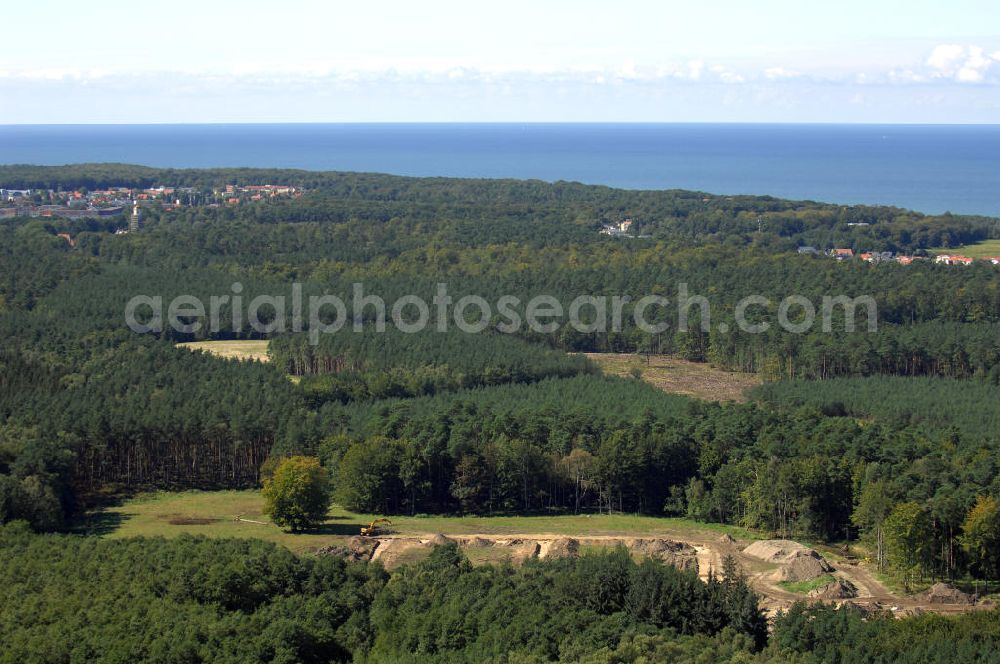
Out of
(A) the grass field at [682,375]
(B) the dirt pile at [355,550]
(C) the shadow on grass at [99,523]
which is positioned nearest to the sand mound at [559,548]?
(B) the dirt pile at [355,550]

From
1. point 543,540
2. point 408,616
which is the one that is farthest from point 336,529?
point 408,616

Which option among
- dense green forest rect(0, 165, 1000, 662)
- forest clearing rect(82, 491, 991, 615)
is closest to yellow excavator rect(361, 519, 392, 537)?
forest clearing rect(82, 491, 991, 615)

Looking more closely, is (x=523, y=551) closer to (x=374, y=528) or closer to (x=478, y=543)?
(x=478, y=543)

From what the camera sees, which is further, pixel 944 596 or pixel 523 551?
pixel 523 551

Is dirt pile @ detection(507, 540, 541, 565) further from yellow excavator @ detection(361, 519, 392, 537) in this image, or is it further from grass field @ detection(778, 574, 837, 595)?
grass field @ detection(778, 574, 837, 595)

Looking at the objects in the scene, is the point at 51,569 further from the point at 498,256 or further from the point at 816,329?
the point at 498,256

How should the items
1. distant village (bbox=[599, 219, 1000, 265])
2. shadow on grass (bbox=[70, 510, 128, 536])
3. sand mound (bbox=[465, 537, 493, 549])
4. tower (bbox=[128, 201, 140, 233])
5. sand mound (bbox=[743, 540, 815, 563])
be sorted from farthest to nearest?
tower (bbox=[128, 201, 140, 233]) < distant village (bbox=[599, 219, 1000, 265]) < shadow on grass (bbox=[70, 510, 128, 536]) < sand mound (bbox=[465, 537, 493, 549]) < sand mound (bbox=[743, 540, 815, 563])

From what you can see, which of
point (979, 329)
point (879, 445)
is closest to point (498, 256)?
point (979, 329)
